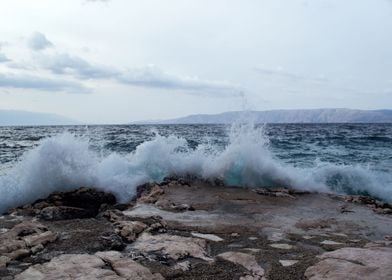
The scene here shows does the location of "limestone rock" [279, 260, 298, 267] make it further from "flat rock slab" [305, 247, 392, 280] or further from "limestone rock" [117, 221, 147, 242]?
"limestone rock" [117, 221, 147, 242]

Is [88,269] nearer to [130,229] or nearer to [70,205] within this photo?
[130,229]

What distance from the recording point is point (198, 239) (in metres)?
5.41

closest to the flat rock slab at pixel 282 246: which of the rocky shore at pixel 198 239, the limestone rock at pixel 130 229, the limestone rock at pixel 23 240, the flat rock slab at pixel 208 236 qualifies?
the rocky shore at pixel 198 239

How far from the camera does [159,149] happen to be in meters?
12.1

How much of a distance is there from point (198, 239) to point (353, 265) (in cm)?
197

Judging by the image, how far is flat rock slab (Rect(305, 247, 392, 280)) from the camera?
4.02 metres

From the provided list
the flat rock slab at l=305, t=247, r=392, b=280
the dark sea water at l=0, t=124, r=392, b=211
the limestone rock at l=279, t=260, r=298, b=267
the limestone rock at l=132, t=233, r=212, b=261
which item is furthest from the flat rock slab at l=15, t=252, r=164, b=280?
the dark sea water at l=0, t=124, r=392, b=211

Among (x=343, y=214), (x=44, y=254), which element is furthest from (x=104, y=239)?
(x=343, y=214)

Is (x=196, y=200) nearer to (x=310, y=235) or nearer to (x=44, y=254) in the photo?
(x=310, y=235)

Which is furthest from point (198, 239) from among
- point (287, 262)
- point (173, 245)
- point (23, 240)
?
point (23, 240)

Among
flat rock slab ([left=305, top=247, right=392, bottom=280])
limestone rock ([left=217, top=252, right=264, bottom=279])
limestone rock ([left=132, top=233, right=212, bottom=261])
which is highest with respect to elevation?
flat rock slab ([left=305, top=247, right=392, bottom=280])

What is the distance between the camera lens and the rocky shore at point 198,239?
4250 mm

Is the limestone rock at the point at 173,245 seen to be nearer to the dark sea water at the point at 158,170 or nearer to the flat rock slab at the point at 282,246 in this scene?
the flat rock slab at the point at 282,246

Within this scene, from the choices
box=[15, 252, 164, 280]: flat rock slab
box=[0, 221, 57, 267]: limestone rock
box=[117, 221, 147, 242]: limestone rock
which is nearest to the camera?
box=[15, 252, 164, 280]: flat rock slab
